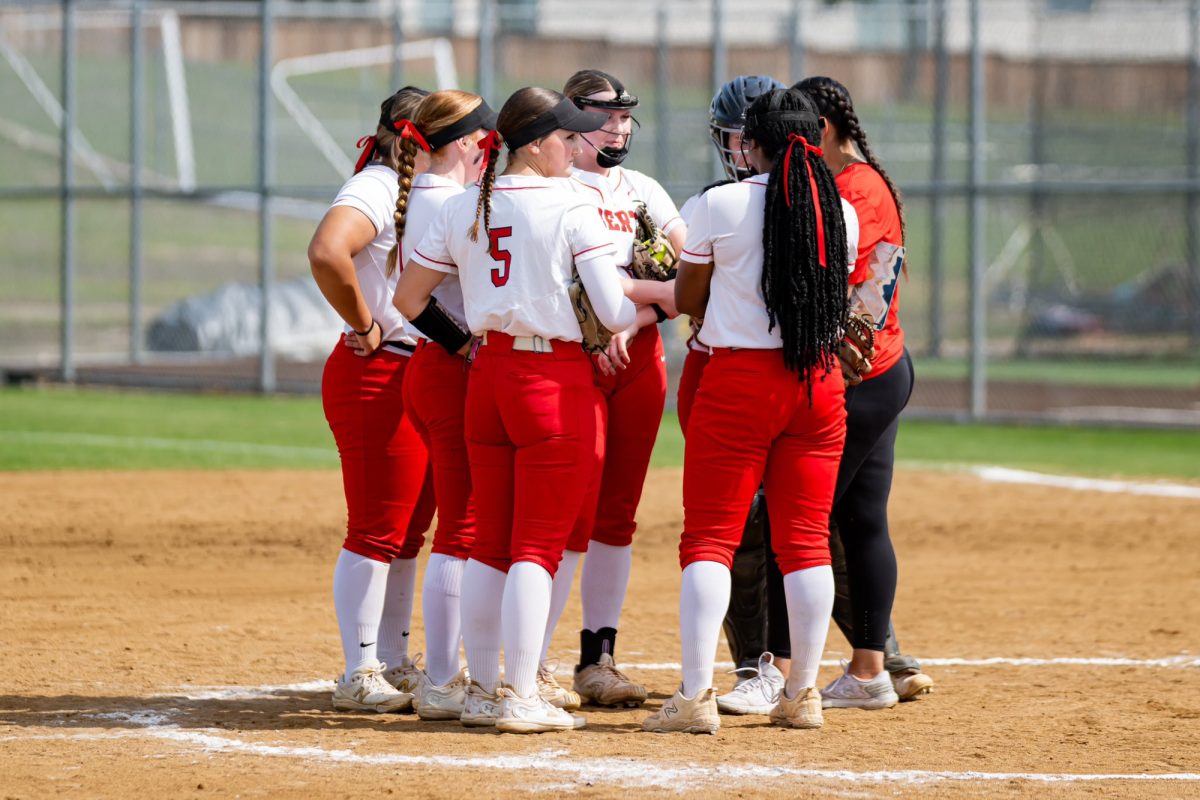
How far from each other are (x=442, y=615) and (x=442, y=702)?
0.27 m

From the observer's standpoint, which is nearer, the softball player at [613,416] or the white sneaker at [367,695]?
the softball player at [613,416]

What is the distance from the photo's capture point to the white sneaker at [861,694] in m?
5.54

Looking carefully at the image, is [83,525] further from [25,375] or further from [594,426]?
[25,375]

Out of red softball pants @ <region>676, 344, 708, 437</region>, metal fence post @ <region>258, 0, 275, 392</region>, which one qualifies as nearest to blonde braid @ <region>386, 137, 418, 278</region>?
red softball pants @ <region>676, 344, 708, 437</region>

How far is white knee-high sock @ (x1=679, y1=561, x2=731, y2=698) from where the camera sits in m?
4.95

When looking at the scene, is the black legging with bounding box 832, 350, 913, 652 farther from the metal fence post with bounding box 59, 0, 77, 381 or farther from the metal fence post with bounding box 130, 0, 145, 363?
the metal fence post with bounding box 59, 0, 77, 381

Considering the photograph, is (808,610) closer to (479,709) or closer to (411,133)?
(479,709)

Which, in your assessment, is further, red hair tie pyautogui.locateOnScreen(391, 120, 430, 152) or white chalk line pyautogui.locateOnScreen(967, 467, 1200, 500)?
white chalk line pyautogui.locateOnScreen(967, 467, 1200, 500)

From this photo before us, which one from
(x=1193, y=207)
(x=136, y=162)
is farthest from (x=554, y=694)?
(x=1193, y=207)

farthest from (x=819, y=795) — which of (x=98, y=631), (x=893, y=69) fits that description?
(x=893, y=69)

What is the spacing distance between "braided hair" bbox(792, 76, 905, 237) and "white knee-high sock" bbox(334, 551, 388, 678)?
2033mm

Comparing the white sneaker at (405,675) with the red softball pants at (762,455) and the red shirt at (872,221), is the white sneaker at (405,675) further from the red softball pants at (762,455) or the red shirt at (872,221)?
the red shirt at (872,221)

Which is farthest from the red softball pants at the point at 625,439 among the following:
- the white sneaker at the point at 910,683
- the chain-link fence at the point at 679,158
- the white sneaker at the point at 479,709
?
the chain-link fence at the point at 679,158

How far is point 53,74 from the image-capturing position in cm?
2905
